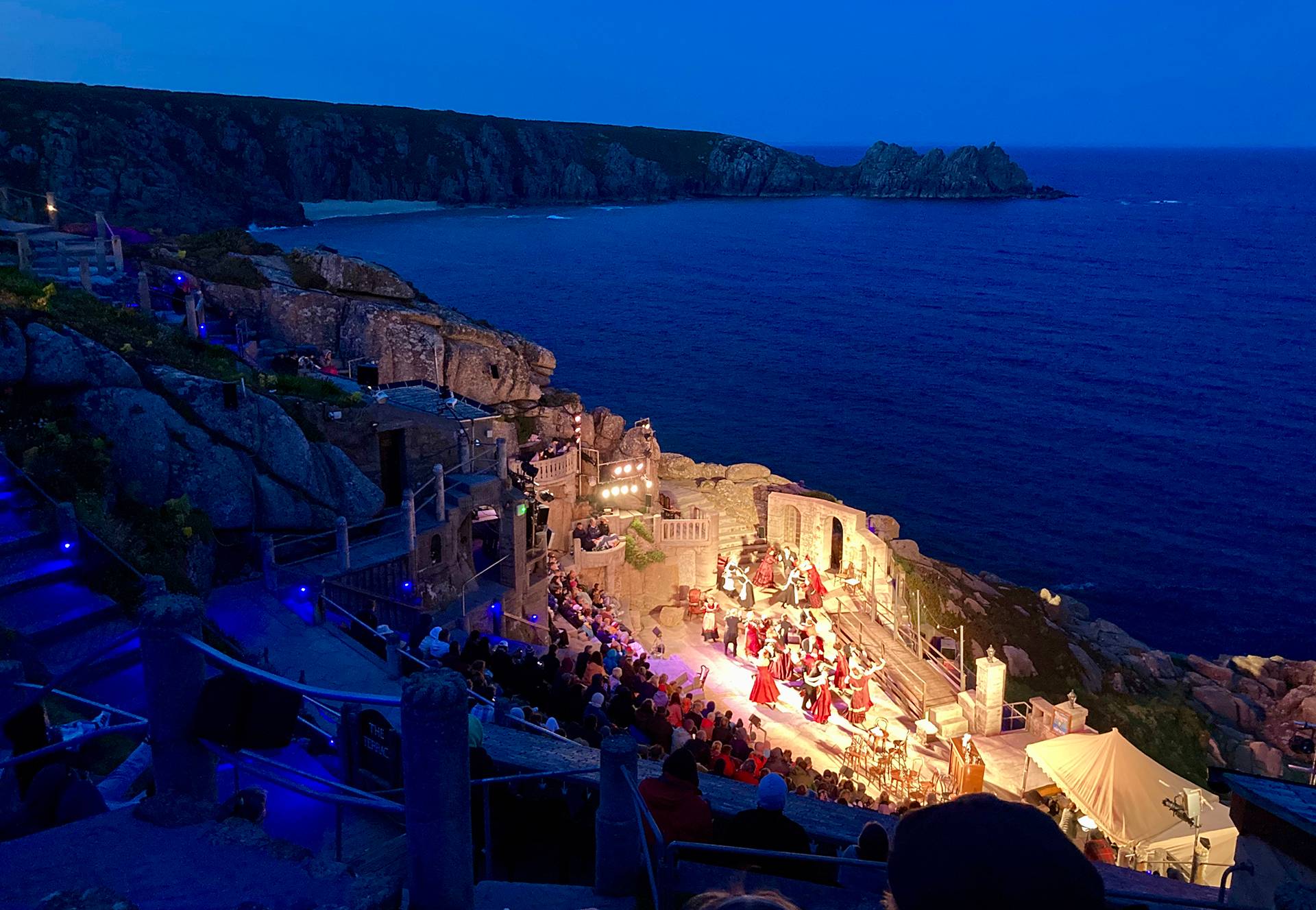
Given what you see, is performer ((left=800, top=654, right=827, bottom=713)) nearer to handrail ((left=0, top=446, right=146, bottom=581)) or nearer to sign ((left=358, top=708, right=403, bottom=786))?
handrail ((left=0, top=446, right=146, bottom=581))

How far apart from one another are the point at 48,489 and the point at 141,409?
3002 mm

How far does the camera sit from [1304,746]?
22.5 m

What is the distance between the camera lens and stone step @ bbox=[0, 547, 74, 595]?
474 inches

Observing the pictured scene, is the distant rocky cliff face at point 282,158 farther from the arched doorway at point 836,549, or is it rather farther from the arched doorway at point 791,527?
the arched doorway at point 836,549

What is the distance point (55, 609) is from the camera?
11938 millimetres

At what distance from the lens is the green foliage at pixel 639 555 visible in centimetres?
2769

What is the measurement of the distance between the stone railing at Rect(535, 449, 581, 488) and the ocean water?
21.8m

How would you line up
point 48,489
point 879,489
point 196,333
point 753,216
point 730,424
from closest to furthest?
point 48,489
point 196,333
point 879,489
point 730,424
point 753,216

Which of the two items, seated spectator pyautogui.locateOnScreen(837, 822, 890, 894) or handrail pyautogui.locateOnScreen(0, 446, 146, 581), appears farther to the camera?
handrail pyautogui.locateOnScreen(0, 446, 146, 581)

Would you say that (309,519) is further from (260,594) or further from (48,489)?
(48,489)

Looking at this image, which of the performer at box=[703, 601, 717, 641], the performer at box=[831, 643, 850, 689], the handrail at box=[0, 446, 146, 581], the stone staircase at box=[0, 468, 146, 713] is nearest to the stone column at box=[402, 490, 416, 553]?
the handrail at box=[0, 446, 146, 581]

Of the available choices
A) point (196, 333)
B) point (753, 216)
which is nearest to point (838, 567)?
point (196, 333)

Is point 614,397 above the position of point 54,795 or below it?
below

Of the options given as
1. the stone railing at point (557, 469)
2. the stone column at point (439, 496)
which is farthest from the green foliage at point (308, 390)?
the stone railing at point (557, 469)
